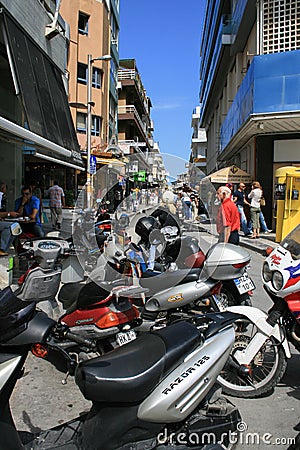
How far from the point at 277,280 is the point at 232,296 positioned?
1.45m

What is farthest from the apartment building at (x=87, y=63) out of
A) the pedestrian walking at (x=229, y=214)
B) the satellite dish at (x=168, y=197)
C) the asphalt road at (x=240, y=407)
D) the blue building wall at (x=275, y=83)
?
the asphalt road at (x=240, y=407)

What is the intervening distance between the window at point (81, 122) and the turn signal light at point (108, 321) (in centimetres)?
2639

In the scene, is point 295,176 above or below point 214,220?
above

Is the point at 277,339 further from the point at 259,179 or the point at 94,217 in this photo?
the point at 259,179

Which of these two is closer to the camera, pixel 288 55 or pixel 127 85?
pixel 288 55

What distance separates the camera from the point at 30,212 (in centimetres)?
842

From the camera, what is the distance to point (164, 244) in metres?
5.12

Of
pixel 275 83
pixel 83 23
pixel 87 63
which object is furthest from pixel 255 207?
pixel 83 23

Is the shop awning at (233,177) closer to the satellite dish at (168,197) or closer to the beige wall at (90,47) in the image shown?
the beige wall at (90,47)

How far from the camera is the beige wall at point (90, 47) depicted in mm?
28406

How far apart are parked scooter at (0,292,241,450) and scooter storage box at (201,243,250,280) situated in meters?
1.88

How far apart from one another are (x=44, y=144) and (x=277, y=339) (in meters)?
7.31

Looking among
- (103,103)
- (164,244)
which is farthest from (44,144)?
(103,103)

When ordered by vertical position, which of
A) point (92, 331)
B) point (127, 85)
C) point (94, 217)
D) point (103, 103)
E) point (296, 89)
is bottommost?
point (92, 331)
